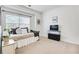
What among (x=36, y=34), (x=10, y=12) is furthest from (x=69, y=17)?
(x=10, y=12)

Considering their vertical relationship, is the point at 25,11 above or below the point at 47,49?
above

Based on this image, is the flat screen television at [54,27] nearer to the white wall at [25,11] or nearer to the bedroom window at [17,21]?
the white wall at [25,11]

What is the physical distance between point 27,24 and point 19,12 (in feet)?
3.57

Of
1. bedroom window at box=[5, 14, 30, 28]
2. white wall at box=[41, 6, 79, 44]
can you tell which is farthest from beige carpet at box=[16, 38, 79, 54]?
bedroom window at box=[5, 14, 30, 28]

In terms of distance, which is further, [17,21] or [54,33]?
[54,33]

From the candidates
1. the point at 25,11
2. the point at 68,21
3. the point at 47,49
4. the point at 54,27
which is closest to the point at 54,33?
the point at 54,27

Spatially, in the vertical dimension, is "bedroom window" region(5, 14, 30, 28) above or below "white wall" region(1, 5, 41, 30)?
below

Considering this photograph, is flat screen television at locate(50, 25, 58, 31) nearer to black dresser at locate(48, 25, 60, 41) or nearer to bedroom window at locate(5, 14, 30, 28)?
black dresser at locate(48, 25, 60, 41)

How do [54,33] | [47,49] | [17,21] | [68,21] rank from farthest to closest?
1. [54,33]
2. [17,21]
3. [68,21]
4. [47,49]

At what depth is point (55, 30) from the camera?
555cm

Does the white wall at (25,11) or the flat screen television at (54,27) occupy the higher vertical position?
the white wall at (25,11)

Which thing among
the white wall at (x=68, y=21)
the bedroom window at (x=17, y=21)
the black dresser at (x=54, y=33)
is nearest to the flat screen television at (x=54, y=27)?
the black dresser at (x=54, y=33)

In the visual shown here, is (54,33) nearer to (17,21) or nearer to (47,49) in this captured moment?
(47,49)

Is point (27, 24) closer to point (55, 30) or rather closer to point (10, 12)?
point (10, 12)
